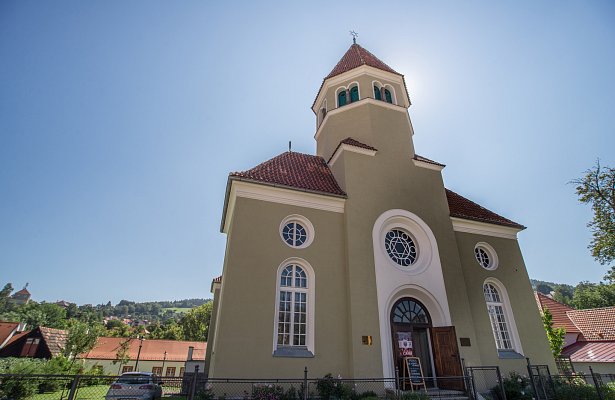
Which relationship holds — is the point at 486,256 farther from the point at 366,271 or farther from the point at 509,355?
the point at 366,271

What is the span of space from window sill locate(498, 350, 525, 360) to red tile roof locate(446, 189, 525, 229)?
20.4 ft

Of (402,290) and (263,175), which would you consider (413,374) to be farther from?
(263,175)

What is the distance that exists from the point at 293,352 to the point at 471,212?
492 inches

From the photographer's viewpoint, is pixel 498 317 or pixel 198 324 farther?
pixel 198 324

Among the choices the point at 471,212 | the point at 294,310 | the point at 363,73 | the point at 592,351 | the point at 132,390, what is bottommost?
the point at 132,390

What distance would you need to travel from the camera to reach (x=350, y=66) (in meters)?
19.2

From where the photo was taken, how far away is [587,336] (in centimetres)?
2786

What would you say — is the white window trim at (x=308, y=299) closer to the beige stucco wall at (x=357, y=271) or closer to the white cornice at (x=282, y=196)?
the beige stucco wall at (x=357, y=271)

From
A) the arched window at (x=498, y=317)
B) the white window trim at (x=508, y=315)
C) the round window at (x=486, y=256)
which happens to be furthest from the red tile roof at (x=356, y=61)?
the arched window at (x=498, y=317)

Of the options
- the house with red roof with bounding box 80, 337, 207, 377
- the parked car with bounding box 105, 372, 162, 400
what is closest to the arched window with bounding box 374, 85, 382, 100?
the parked car with bounding box 105, 372, 162, 400

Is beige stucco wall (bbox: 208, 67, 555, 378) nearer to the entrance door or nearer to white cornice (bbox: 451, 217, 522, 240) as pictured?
white cornice (bbox: 451, 217, 522, 240)

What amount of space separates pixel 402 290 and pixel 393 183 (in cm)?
511

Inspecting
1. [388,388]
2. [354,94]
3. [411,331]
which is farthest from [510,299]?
[354,94]

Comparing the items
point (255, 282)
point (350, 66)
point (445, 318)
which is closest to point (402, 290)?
point (445, 318)
